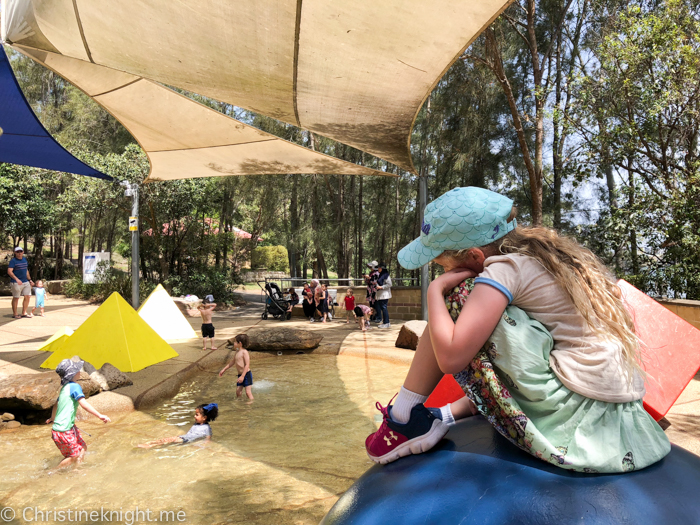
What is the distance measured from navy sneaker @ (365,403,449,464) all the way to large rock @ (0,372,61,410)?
409 cm

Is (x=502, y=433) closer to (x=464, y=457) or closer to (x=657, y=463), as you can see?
(x=464, y=457)

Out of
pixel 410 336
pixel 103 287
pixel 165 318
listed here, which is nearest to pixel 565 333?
pixel 410 336

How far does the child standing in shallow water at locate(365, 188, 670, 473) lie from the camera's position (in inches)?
53.1

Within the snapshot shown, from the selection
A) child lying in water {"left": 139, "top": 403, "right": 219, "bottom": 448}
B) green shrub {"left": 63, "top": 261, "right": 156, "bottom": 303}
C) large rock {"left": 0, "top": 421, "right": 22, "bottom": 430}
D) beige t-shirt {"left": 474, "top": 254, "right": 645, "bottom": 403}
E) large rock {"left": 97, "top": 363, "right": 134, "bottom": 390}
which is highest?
beige t-shirt {"left": 474, "top": 254, "right": 645, "bottom": 403}

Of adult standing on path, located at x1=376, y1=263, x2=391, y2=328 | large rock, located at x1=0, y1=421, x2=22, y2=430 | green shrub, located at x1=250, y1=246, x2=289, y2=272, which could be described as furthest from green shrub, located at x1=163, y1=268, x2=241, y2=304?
green shrub, located at x1=250, y1=246, x2=289, y2=272

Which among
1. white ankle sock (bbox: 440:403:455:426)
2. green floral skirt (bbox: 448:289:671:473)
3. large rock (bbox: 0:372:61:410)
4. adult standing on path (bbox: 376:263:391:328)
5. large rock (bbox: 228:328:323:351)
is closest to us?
green floral skirt (bbox: 448:289:671:473)

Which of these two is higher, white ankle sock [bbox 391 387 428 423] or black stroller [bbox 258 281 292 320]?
white ankle sock [bbox 391 387 428 423]

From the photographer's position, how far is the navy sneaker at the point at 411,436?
1.54m

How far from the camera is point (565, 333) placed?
1425mm

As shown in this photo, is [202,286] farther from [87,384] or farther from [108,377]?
[87,384]

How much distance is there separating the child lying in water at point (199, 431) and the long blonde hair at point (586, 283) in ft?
11.0

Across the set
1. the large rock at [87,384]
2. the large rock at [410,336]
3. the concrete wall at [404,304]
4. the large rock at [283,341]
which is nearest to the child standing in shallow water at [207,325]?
the large rock at [283,341]

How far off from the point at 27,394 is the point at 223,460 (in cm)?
210

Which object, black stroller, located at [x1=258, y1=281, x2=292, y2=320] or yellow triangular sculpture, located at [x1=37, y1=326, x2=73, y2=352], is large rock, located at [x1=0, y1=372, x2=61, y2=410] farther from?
black stroller, located at [x1=258, y1=281, x2=292, y2=320]
